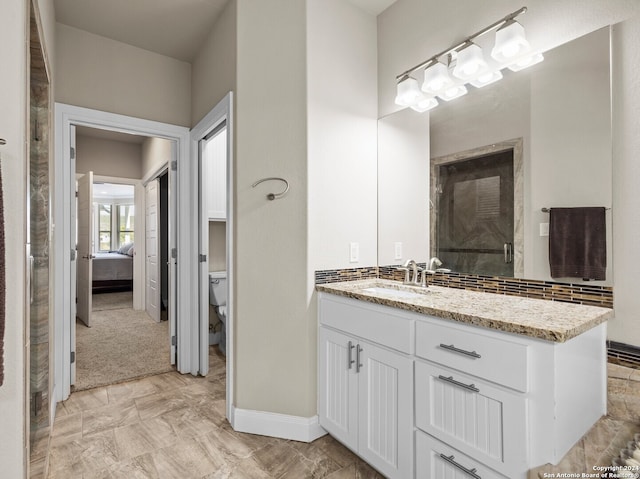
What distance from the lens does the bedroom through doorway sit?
3.22m

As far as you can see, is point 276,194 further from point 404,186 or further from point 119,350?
point 119,350

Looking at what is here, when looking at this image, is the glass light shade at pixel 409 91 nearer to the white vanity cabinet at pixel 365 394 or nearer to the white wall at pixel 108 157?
the white vanity cabinet at pixel 365 394

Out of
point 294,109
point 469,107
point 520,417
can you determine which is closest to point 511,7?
point 469,107

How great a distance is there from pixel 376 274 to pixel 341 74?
1.30 m

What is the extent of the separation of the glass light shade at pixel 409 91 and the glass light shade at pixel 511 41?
0.50 m

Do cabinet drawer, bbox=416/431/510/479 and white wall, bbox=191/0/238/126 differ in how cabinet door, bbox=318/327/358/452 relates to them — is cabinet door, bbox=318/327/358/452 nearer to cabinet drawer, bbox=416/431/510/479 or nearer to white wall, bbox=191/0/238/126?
cabinet drawer, bbox=416/431/510/479

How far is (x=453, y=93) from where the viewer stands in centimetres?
196

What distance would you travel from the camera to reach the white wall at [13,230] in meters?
0.95

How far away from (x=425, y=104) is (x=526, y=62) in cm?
57

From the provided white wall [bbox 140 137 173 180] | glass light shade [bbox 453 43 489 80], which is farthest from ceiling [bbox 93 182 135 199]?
glass light shade [bbox 453 43 489 80]

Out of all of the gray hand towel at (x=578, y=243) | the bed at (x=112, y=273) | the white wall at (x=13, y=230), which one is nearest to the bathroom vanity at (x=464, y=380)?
the gray hand towel at (x=578, y=243)

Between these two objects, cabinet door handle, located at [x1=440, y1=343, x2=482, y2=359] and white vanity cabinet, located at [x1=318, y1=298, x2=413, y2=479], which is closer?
cabinet door handle, located at [x1=440, y1=343, x2=482, y2=359]

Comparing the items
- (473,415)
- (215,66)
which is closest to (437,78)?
(215,66)

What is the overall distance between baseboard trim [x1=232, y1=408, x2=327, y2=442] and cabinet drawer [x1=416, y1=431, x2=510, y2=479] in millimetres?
741
